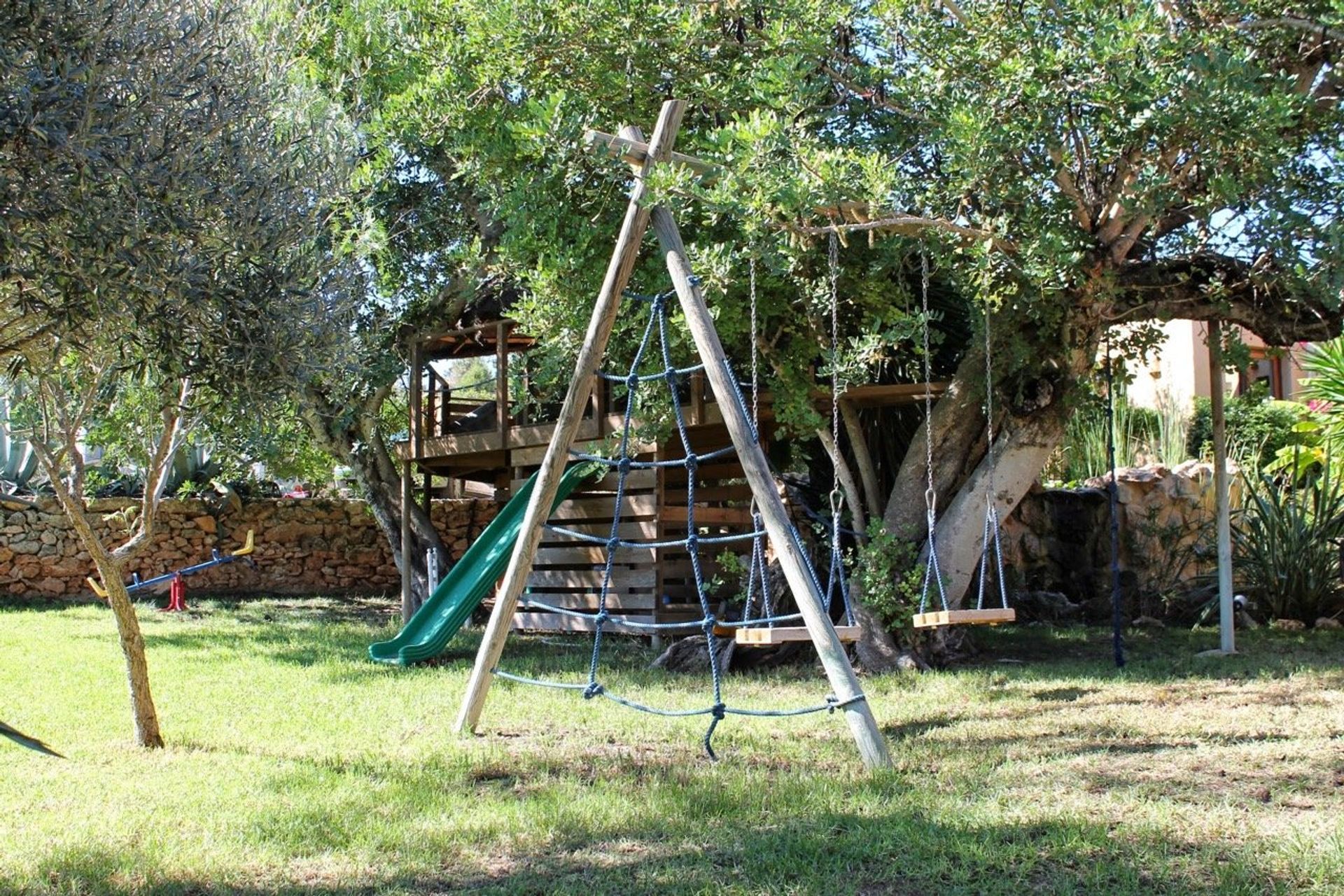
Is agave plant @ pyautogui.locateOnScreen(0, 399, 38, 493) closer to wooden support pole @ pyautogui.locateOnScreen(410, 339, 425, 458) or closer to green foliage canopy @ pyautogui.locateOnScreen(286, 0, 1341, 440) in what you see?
wooden support pole @ pyautogui.locateOnScreen(410, 339, 425, 458)

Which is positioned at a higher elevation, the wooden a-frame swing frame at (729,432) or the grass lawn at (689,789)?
the wooden a-frame swing frame at (729,432)

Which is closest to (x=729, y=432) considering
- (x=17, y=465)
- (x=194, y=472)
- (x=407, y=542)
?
(x=407, y=542)

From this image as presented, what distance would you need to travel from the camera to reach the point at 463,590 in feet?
33.4

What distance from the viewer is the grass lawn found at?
4.16m

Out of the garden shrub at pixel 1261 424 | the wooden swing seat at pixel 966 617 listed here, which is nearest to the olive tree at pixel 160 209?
the wooden swing seat at pixel 966 617

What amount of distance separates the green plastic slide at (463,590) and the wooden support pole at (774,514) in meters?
3.89

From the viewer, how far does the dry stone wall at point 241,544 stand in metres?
16.1

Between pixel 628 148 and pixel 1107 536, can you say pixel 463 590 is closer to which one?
pixel 628 148

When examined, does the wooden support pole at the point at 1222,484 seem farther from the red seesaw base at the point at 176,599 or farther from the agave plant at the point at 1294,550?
the red seesaw base at the point at 176,599

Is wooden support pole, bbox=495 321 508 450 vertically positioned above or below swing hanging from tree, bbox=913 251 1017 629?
above

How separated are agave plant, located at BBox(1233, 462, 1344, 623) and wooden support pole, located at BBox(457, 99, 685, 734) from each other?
801 cm

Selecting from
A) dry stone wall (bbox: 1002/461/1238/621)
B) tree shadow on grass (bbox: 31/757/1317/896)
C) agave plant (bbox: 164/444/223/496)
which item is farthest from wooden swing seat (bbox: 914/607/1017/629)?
agave plant (bbox: 164/444/223/496)

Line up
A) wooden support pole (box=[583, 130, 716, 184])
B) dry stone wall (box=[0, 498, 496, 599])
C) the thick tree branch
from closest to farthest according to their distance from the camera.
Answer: wooden support pole (box=[583, 130, 716, 184]) → the thick tree branch → dry stone wall (box=[0, 498, 496, 599])

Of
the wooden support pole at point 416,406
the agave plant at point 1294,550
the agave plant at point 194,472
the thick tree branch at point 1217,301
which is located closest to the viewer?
the thick tree branch at point 1217,301
